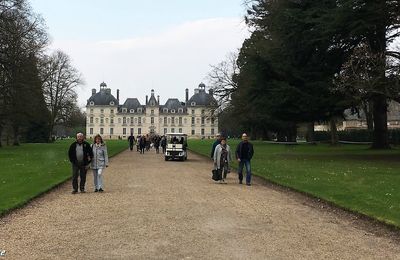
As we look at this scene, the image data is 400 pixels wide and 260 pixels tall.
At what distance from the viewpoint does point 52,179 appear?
1919 centimetres

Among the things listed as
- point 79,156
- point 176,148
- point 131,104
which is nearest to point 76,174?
point 79,156

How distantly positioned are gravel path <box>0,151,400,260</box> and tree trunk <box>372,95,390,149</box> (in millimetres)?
20629

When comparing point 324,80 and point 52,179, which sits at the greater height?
point 324,80

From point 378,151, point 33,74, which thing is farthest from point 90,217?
point 33,74

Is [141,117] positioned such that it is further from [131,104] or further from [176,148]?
[176,148]

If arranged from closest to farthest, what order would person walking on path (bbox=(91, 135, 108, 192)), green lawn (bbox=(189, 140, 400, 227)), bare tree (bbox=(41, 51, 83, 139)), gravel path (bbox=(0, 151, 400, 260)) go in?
gravel path (bbox=(0, 151, 400, 260)) < green lawn (bbox=(189, 140, 400, 227)) < person walking on path (bbox=(91, 135, 108, 192)) < bare tree (bbox=(41, 51, 83, 139))

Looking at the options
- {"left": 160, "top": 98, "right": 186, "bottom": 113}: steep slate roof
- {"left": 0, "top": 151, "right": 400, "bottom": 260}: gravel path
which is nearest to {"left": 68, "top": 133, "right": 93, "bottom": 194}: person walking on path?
{"left": 0, "top": 151, "right": 400, "bottom": 260}: gravel path

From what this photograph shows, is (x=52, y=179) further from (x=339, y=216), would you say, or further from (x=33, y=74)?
(x=33, y=74)

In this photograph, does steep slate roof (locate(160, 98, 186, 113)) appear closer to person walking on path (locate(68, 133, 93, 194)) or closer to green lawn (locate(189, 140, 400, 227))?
green lawn (locate(189, 140, 400, 227))

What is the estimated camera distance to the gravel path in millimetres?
7727

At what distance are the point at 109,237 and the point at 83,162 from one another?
736cm

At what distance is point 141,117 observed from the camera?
154m

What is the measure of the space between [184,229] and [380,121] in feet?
97.1

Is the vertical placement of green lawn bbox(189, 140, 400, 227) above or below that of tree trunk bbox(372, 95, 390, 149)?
below
